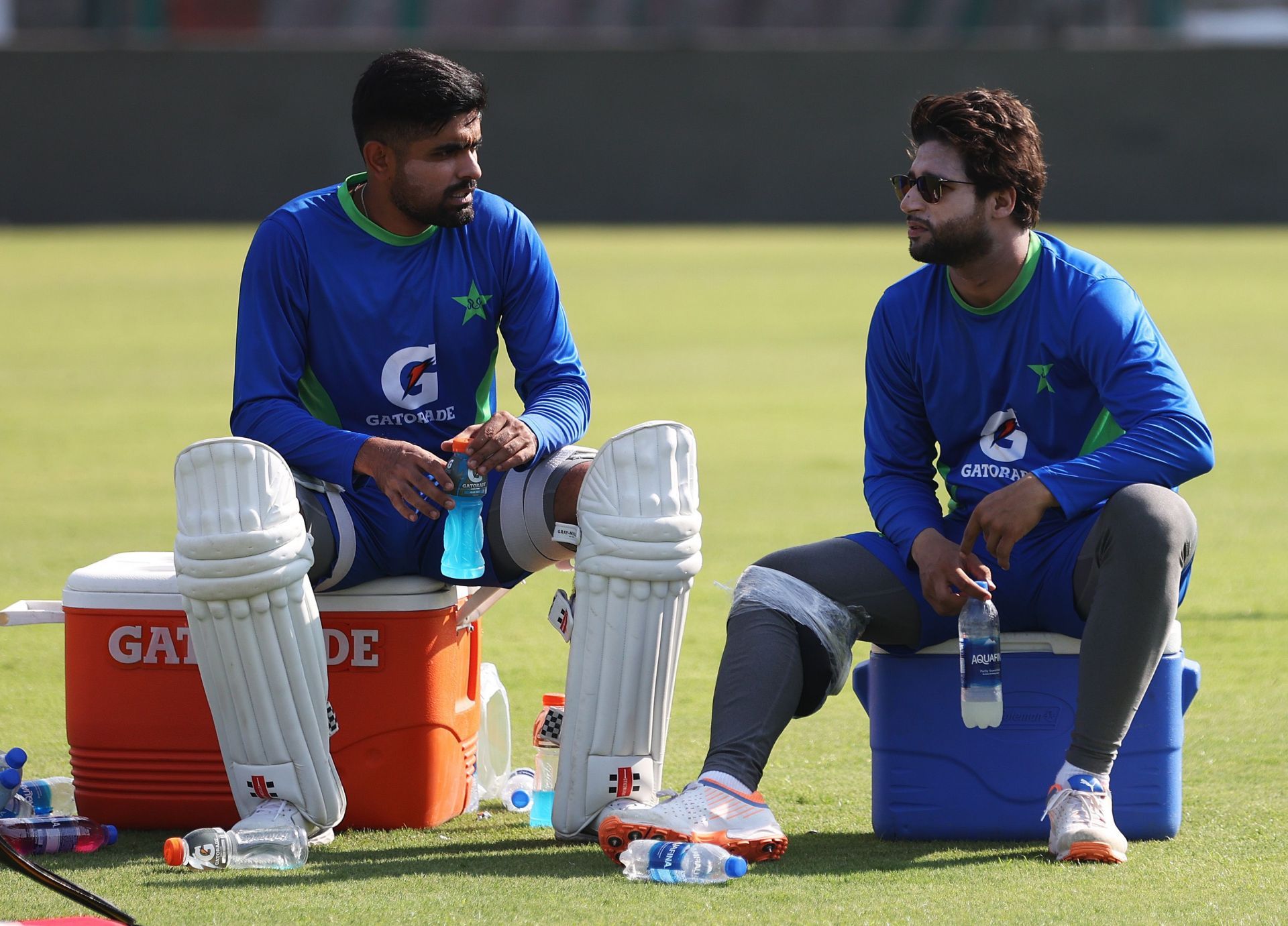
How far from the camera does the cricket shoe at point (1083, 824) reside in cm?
334

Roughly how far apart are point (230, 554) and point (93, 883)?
24.1 inches

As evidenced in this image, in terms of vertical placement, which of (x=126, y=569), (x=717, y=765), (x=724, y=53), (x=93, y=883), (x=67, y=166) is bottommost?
(x=93, y=883)

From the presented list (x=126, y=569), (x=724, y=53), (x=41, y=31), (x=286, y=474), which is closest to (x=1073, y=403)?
(x=286, y=474)

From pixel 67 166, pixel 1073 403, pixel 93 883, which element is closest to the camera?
pixel 93 883

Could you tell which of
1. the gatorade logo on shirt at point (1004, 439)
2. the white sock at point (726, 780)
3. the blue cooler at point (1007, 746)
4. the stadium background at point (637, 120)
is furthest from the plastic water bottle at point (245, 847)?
the stadium background at point (637, 120)

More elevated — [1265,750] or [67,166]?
[67,166]

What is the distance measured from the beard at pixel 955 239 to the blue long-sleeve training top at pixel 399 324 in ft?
2.52

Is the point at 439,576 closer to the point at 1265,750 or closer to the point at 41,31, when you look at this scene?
the point at 1265,750

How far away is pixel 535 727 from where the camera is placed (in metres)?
3.91

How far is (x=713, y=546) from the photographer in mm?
6887

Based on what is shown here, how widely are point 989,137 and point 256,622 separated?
1658 mm

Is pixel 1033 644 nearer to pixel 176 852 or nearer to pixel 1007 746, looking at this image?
pixel 1007 746

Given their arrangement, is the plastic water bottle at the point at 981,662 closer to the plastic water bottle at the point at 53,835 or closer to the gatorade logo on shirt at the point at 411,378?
the gatorade logo on shirt at the point at 411,378

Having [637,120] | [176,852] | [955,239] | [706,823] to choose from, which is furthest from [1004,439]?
[637,120]
